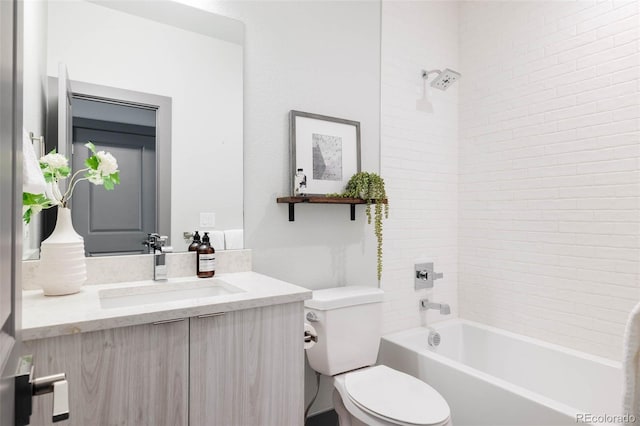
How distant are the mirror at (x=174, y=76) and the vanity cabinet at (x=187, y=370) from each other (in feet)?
1.90

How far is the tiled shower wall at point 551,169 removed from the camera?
189cm

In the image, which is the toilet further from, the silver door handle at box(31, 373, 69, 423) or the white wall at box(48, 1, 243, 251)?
the silver door handle at box(31, 373, 69, 423)

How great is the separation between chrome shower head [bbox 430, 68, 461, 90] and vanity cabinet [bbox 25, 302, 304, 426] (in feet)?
5.82

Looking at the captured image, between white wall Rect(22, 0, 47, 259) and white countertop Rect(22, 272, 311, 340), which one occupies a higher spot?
white wall Rect(22, 0, 47, 259)

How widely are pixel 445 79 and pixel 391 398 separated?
1871 millimetres

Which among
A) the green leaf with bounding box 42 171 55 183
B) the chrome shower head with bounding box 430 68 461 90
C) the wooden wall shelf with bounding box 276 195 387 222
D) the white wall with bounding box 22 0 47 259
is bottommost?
the wooden wall shelf with bounding box 276 195 387 222

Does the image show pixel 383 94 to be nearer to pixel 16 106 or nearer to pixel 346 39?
pixel 346 39

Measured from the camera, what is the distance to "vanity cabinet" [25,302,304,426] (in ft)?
3.14

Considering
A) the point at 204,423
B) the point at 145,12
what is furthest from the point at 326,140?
the point at 204,423

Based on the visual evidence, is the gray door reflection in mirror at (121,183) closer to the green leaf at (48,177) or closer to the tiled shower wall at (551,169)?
the green leaf at (48,177)

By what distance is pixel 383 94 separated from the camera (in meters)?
2.29

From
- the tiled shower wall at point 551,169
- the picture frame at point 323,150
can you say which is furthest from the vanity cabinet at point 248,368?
the tiled shower wall at point 551,169

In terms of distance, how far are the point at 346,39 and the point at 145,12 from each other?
3.47ft

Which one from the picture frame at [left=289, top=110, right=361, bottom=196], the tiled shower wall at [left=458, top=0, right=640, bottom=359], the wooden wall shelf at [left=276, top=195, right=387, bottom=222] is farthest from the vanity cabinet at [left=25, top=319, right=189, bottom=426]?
the tiled shower wall at [left=458, top=0, right=640, bottom=359]
